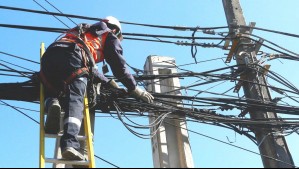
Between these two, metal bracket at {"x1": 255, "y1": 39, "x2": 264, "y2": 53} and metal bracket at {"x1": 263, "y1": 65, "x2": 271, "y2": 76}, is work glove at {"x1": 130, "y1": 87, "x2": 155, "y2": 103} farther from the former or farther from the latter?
metal bracket at {"x1": 255, "y1": 39, "x2": 264, "y2": 53}

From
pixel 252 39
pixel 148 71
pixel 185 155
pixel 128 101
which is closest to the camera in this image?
pixel 185 155

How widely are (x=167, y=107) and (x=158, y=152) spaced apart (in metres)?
0.64

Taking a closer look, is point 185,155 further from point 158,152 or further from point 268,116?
point 268,116

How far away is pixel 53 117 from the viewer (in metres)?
4.38

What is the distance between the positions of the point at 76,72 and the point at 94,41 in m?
0.67

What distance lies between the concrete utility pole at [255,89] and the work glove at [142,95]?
1634mm

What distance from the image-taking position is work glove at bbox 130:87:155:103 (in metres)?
5.13

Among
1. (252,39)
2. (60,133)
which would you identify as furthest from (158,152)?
(252,39)

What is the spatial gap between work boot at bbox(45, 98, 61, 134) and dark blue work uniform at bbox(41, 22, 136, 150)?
89 mm

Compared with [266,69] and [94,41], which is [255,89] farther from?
[94,41]

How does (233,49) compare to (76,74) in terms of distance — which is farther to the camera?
(233,49)

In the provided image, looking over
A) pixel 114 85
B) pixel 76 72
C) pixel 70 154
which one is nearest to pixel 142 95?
pixel 114 85

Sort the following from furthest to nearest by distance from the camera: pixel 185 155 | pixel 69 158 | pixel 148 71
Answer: pixel 148 71, pixel 185 155, pixel 69 158

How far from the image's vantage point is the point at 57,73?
15.2 ft
